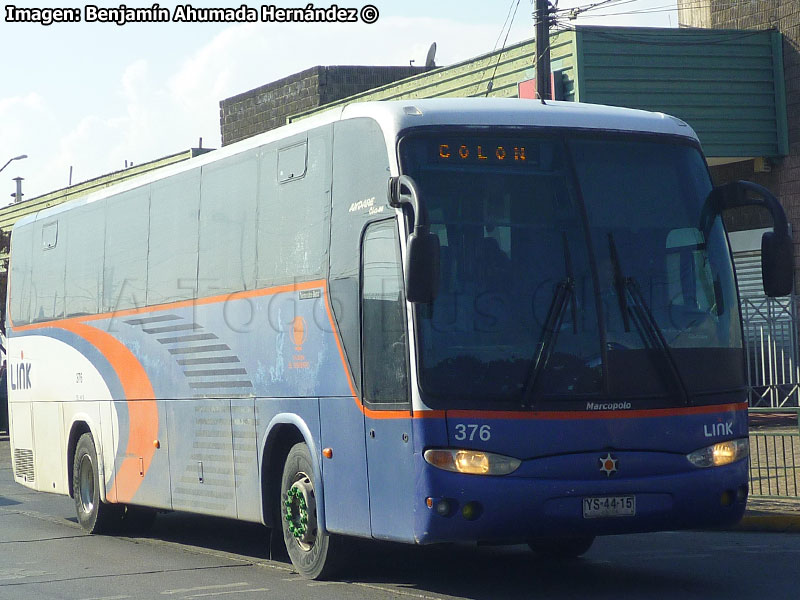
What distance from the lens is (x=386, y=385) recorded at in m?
9.10

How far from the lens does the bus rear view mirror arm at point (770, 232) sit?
917 cm

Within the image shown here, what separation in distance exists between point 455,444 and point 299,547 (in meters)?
2.46

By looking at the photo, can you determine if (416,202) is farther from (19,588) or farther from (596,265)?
(19,588)

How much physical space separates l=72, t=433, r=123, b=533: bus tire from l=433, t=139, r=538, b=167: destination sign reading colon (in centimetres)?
739

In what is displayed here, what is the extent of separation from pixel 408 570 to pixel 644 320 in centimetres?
317

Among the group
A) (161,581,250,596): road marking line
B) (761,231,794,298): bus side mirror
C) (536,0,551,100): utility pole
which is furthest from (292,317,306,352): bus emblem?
(536,0,551,100): utility pole

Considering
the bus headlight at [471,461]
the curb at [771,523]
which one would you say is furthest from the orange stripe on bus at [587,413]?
the curb at [771,523]

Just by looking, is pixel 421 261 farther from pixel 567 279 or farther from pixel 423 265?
pixel 567 279

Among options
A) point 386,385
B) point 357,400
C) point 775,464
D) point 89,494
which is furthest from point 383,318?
point 89,494

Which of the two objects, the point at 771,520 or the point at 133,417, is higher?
the point at 133,417

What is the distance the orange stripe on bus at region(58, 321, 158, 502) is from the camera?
1347cm

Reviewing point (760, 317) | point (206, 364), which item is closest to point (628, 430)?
point (206, 364)

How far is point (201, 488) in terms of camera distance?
40.2ft

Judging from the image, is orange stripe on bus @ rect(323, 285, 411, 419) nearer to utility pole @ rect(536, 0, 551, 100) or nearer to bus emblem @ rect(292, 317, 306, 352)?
bus emblem @ rect(292, 317, 306, 352)
